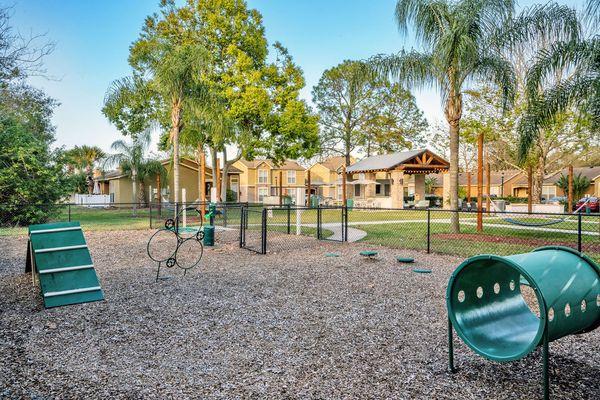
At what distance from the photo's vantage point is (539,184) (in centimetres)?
2702

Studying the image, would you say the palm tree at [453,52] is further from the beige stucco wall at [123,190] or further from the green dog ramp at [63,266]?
the beige stucco wall at [123,190]

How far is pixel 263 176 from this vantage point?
50625 mm

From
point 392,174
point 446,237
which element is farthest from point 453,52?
point 392,174

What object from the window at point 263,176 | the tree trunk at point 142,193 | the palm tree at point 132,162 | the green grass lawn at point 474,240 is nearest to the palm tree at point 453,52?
the green grass lawn at point 474,240

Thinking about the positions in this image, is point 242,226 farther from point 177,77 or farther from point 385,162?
point 385,162

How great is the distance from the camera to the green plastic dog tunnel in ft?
9.78

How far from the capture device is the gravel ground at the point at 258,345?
3240 millimetres

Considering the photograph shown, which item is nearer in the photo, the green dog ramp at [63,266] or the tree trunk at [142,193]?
the green dog ramp at [63,266]

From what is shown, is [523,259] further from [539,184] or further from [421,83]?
[539,184]

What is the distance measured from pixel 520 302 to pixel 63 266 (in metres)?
5.65

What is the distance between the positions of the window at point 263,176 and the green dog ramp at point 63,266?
145ft

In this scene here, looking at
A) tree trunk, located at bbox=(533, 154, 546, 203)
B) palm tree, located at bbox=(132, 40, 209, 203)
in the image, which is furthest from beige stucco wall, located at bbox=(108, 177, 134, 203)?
→ tree trunk, located at bbox=(533, 154, 546, 203)

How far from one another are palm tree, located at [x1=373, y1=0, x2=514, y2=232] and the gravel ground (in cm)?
794

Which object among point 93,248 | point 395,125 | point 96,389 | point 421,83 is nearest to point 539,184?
point 421,83
